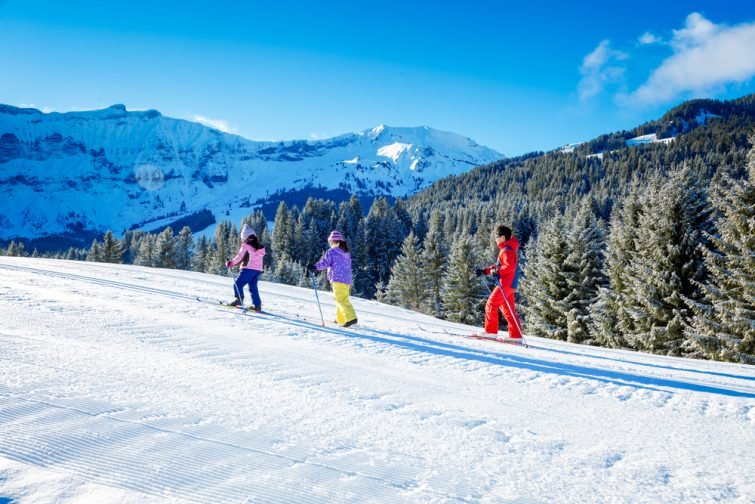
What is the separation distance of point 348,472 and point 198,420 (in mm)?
1329

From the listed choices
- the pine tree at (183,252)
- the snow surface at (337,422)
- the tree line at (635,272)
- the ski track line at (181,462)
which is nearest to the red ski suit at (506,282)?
the tree line at (635,272)

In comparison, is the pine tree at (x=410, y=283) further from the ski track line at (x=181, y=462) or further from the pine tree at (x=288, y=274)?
the ski track line at (x=181, y=462)

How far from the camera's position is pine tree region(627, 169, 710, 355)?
18781mm

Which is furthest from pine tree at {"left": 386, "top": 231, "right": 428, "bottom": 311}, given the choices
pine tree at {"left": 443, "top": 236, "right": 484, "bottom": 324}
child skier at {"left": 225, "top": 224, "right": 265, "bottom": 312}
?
child skier at {"left": 225, "top": 224, "right": 265, "bottom": 312}

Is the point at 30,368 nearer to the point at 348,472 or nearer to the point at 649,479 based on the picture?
the point at 348,472

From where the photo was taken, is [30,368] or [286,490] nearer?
[286,490]

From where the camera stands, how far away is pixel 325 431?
3.35 meters

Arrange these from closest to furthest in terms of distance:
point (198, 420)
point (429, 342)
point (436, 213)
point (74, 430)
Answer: point (74, 430), point (198, 420), point (429, 342), point (436, 213)

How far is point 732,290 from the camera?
15.8 m

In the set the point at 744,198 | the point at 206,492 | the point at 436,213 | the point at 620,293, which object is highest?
the point at 436,213

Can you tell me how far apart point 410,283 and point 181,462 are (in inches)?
1802

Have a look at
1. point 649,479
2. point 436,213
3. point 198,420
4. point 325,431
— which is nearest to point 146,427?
point 198,420

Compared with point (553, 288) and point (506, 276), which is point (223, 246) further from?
point (506, 276)

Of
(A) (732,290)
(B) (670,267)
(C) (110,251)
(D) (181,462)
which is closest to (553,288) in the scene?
(B) (670,267)
